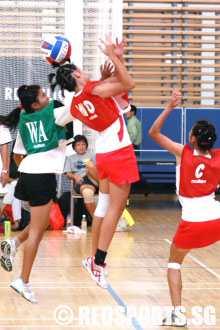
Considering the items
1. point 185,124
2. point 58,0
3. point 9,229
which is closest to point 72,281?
point 9,229

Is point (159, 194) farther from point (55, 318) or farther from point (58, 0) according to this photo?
point (55, 318)

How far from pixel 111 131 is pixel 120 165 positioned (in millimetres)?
246

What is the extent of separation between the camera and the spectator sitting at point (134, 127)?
1147cm

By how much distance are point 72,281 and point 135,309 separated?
1095 mm

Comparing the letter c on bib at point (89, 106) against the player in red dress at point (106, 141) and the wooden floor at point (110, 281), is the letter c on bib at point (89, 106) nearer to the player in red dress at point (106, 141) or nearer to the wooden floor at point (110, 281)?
the player in red dress at point (106, 141)

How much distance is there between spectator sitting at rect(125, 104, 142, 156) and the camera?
11470 mm

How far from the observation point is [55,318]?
13.8 ft

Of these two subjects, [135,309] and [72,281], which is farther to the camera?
[72,281]

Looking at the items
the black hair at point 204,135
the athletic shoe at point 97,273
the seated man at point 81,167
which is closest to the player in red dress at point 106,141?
the athletic shoe at point 97,273

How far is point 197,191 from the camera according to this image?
158 inches

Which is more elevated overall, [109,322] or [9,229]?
[109,322]

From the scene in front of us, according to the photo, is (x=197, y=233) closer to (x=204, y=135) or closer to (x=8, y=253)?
(x=204, y=135)

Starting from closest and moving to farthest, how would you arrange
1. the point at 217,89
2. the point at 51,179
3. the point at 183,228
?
1. the point at 183,228
2. the point at 51,179
3. the point at 217,89

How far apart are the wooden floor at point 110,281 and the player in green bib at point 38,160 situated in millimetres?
319
